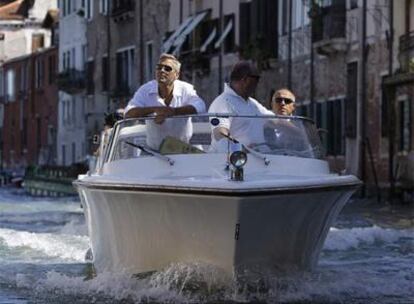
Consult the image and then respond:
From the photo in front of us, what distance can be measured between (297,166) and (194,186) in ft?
4.10

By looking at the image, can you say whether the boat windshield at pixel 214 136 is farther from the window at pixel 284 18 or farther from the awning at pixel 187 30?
the awning at pixel 187 30

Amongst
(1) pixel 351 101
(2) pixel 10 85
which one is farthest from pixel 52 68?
(1) pixel 351 101

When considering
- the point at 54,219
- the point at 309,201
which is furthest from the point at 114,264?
the point at 54,219

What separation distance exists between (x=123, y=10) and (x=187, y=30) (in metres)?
8.60

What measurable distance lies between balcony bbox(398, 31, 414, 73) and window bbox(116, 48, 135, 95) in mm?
20778

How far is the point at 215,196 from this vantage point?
8344 millimetres

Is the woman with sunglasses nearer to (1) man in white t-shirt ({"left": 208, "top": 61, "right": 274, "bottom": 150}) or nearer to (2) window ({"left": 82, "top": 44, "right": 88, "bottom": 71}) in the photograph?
(1) man in white t-shirt ({"left": 208, "top": 61, "right": 274, "bottom": 150})

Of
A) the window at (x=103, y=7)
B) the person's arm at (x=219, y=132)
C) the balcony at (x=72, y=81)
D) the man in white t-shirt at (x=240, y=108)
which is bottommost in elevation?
the person's arm at (x=219, y=132)

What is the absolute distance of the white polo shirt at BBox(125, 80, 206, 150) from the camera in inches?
374

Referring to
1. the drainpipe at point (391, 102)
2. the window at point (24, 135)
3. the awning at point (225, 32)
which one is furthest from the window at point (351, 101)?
the window at point (24, 135)

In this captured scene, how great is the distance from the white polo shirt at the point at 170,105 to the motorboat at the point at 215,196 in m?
0.02

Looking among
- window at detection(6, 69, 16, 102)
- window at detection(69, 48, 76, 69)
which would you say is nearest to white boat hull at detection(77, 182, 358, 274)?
window at detection(69, 48, 76, 69)

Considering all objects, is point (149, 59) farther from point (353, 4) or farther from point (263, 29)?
point (353, 4)

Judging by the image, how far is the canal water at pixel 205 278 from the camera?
8.88 m
